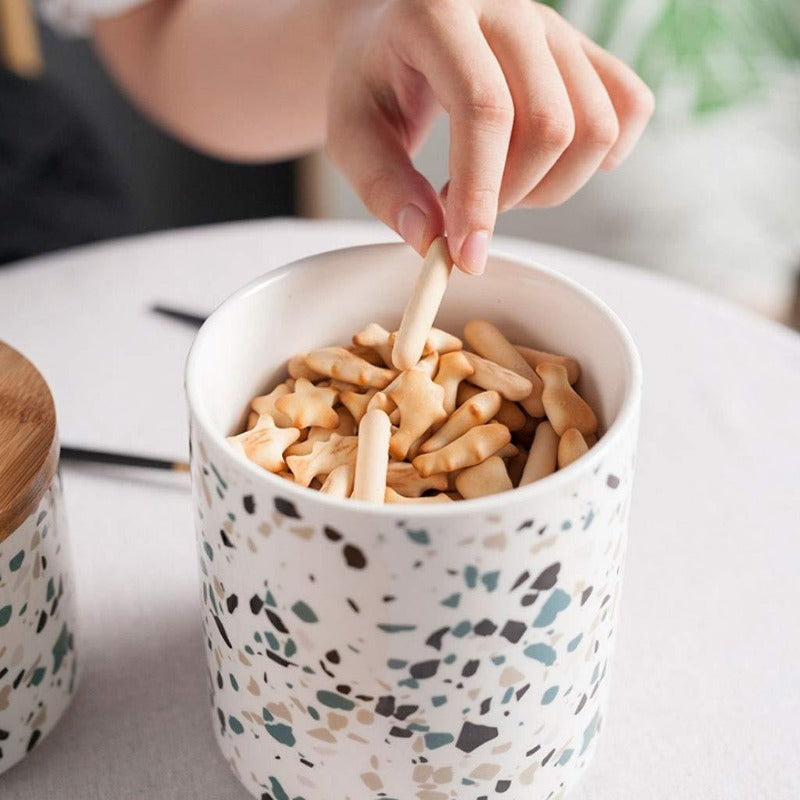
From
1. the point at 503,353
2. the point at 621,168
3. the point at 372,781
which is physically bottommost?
the point at 621,168

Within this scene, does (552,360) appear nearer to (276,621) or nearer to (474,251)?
(474,251)

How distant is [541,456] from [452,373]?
0.05m

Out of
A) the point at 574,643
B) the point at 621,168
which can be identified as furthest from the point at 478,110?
the point at 621,168

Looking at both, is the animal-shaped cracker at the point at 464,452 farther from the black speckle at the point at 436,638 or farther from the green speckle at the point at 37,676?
the green speckle at the point at 37,676

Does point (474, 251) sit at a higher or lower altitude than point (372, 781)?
higher

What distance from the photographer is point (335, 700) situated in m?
0.33

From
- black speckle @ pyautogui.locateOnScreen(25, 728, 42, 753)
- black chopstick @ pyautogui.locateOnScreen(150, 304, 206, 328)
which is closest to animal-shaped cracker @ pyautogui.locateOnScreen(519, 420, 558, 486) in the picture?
black speckle @ pyautogui.locateOnScreen(25, 728, 42, 753)

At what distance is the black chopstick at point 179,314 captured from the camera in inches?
26.4

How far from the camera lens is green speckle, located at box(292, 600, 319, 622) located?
1.03ft

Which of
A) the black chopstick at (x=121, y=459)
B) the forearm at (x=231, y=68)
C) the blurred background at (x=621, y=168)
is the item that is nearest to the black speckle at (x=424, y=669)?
the black chopstick at (x=121, y=459)

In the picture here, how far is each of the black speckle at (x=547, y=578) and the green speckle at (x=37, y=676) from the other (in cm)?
21

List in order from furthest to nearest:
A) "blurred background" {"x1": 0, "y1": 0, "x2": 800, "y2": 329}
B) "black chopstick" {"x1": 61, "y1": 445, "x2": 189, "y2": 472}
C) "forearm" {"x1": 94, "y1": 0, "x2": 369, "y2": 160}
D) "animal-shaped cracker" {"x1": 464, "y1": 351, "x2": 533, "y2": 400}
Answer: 1. "blurred background" {"x1": 0, "y1": 0, "x2": 800, "y2": 329}
2. "forearm" {"x1": 94, "y1": 0, "x2": 369, "y2": 160}
3. "black chopstick" {"x1": 61, "y1": 445, "x2": 189, "y2": 472}
4. "animal-shaped cracker" {"x1": 464, "y1": 351, "x2": 533, "y2": 400}

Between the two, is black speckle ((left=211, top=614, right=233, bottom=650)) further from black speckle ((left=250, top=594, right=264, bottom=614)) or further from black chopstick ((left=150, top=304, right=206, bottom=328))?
black chopstick ((left=150, top=304, right=206, bottom=328))

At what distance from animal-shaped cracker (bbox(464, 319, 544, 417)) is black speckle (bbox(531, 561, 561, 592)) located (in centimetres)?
10
